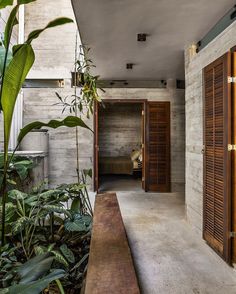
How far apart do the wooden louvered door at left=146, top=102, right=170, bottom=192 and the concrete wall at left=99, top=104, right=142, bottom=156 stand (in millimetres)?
3335

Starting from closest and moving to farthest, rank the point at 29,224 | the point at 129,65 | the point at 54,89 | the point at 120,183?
the point at 29,224 → the point at 129,65 → the point at 54,89 → the point at 120,183

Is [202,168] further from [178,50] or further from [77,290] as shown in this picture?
[77,290]

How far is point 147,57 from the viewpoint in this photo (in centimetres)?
455

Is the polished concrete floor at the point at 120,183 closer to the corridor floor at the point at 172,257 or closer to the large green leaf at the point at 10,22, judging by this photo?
the corridor floor at the point at 172,257

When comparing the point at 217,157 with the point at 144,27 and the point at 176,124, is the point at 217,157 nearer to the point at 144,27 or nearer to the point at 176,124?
the point at 144,27

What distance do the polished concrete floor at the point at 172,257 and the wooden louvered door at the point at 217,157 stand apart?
0.69 ft

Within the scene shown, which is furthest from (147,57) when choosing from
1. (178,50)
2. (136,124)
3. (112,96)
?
(136,124)

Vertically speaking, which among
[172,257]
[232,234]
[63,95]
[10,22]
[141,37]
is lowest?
[172,257]

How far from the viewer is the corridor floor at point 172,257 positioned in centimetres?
233

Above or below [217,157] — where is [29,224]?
below

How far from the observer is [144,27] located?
3.34 m

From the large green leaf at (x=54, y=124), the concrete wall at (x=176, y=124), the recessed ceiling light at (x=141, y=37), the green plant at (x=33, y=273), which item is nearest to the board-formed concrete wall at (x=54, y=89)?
the concrete wall at (x=176, y=124)

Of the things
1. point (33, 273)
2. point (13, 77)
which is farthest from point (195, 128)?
point (33, 273)

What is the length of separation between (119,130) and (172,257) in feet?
23.0
